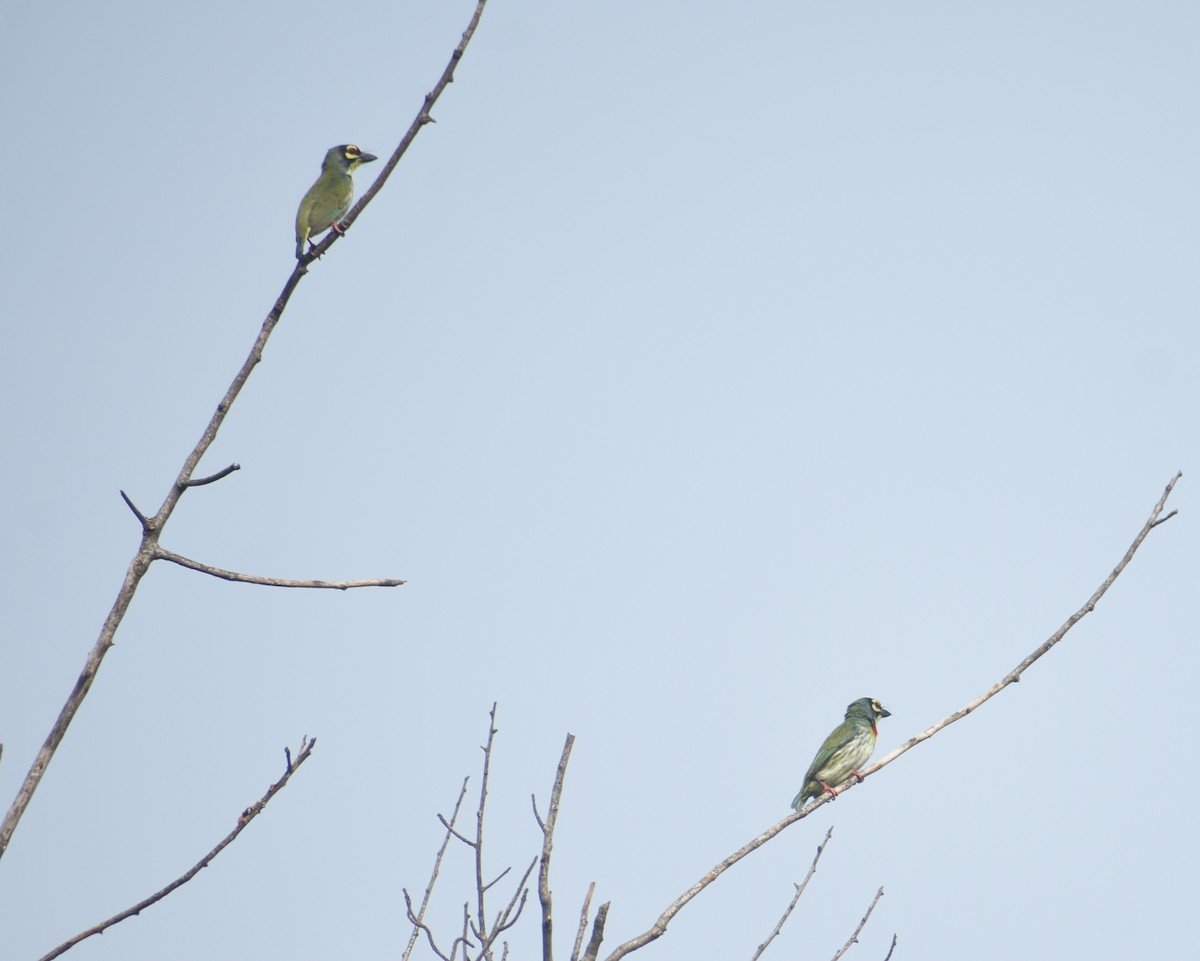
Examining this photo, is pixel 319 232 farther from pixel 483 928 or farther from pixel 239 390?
pixel 239 390

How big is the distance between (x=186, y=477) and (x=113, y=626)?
1.33 feet

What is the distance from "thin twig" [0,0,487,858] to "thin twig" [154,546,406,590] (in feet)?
0.16

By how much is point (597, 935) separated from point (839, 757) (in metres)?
10.6

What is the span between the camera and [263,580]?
2721 millimetres

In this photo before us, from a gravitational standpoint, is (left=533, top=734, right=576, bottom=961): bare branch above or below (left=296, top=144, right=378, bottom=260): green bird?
below

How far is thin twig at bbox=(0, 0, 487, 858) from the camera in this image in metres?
2.28

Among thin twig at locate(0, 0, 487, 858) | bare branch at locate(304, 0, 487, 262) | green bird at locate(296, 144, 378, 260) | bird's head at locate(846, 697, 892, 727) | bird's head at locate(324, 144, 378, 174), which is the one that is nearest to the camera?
thin twig at locate(0, 0, 487, 858)

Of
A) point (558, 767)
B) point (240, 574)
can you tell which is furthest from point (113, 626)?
point (558, 767)

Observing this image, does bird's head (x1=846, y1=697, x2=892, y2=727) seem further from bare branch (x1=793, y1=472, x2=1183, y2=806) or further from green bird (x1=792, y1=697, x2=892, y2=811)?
bare branch (x1=793, y1=472, x2=1183, y2=806)

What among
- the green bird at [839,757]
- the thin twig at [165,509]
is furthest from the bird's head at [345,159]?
the thin twig at [165,509]

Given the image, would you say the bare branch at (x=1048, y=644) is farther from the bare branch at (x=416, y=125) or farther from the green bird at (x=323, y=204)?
the green bird at (x=323, y=204)

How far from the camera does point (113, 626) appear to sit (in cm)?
246

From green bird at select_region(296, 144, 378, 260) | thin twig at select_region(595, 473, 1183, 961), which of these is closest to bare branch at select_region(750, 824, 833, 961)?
thin twig at select_region(595, 473, 1183, 961)

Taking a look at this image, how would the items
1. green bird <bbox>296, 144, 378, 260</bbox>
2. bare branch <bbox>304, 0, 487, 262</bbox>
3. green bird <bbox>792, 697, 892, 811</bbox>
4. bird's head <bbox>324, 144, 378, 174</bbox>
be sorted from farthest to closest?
1. green bird <bbox>792, 697, 892, 811</bbox>
2. bird's head <bbox>324, 144, 378, 174</bbox>
3. green bird <bbox>296, 144, 378, 260</bbox>
4. bare branch <bbox>304, 0, 487, 262</bbox>
